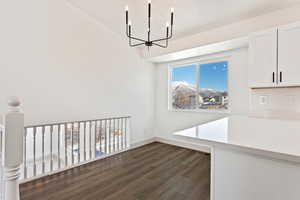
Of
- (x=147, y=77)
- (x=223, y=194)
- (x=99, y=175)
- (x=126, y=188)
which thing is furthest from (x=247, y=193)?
(x=147, y=77)

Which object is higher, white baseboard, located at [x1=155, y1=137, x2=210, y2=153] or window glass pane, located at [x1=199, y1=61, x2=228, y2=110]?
window glass pane, located at [x1=199, y1=61, x2=228, y2=110]

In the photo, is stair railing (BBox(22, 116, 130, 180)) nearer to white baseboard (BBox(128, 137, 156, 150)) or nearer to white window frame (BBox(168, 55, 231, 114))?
white baseboard (BBox(128, 137, 156, 150))

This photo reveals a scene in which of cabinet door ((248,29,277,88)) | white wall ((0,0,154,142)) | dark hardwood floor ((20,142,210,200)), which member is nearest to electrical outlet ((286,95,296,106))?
cabinet door ((248,29,277,88))

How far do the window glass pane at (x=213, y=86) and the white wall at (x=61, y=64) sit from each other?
1.77 m

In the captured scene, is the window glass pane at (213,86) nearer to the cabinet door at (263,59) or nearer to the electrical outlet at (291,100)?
the cabinet door at (263,59)

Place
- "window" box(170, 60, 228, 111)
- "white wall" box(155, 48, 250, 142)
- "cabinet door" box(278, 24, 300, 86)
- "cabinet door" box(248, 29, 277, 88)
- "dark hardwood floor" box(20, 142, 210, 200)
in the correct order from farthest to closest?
"window" box(170, 60, 228, 111) → "white wall" box(155, 48, 250, 142) → "cabinet door" box(248, 29, 277, 88) → "cabinet door" box(278, 24, 300, 86) → "dark hardwood floor" box(20, 142, 210, 200)

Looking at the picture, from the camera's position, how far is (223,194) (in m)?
1.06

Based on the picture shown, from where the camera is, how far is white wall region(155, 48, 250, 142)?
10.1 feet

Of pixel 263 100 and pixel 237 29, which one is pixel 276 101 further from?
pixel 237 29

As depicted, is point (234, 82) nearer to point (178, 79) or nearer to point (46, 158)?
point (178, 79)

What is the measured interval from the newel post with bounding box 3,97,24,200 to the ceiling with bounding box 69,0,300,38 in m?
2.61

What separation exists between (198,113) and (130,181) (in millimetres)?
2247

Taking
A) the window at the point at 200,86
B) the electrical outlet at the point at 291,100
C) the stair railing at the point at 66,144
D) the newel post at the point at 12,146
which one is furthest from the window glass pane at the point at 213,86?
the newel post at the point at 12,146

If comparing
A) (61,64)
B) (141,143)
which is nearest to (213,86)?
(141,143)
